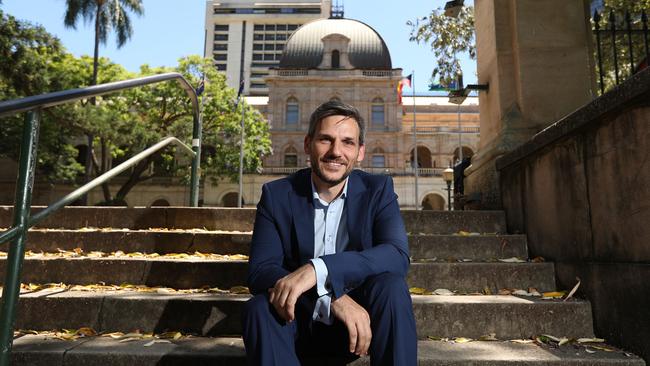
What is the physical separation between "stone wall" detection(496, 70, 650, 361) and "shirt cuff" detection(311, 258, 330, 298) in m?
1.76

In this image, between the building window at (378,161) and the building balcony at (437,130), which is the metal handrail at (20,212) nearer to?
the building window at (378,161)

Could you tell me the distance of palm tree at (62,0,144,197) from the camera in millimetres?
22594

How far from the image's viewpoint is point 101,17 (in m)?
23.4

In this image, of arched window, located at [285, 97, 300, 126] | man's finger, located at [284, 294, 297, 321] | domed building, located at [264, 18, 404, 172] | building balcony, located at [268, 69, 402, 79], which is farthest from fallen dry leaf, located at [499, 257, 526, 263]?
building balcony, located at [268, 69, 402, 79]

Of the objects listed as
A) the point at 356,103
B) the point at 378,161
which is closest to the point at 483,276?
the point at 378,161

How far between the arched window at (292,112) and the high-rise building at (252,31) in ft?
123

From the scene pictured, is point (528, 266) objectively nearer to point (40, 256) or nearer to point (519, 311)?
point (519, 311)

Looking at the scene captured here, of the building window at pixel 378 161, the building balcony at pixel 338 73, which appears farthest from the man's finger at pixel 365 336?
the building balcony at pixel 338 73

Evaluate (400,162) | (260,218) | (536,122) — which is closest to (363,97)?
(400,162)

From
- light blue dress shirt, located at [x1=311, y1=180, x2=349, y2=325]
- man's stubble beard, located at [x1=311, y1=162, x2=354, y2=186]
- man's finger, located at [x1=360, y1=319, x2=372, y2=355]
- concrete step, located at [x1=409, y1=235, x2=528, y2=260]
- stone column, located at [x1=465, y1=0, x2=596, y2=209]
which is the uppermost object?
stone column, located at [x1=465, y1=0, x2=596, y2=209]

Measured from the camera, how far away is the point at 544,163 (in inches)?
130

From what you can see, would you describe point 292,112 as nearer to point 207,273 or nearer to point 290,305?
point 207,273

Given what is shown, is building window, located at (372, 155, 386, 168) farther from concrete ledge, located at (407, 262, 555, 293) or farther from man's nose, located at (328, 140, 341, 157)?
man's nose, located at (328, 140, 341, 157)

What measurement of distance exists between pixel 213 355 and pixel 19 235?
1165 mm
